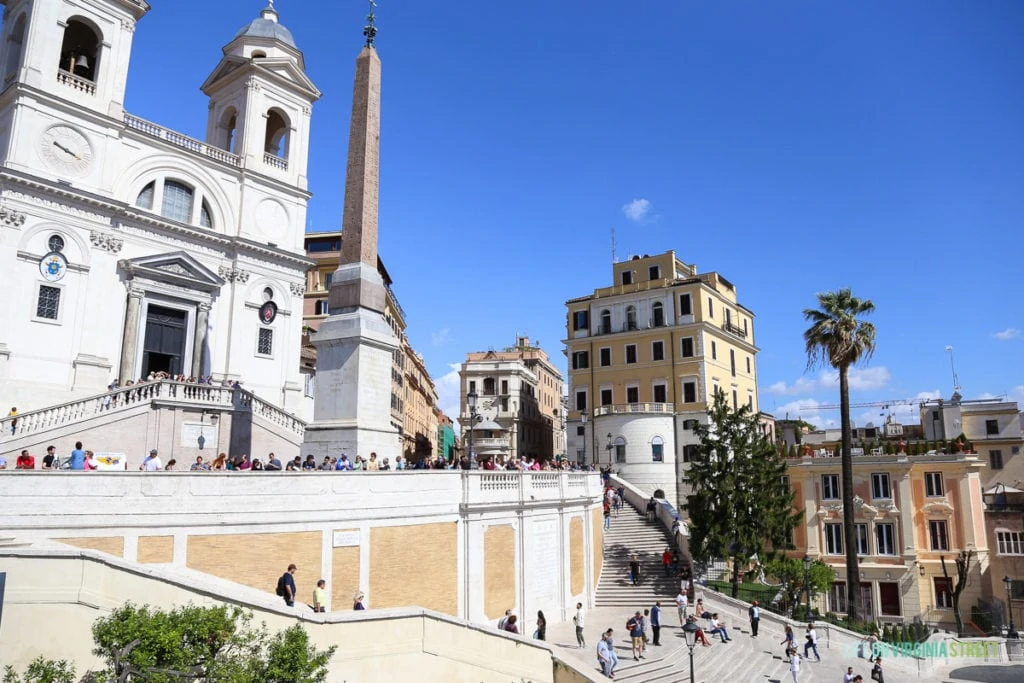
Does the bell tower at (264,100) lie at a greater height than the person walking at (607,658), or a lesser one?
greater

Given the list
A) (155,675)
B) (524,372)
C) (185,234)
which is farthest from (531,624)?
(524,372)

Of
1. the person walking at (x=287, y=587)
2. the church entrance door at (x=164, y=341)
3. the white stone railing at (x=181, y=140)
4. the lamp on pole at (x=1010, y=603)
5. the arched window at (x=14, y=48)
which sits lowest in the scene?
the lamp on pole at (x=1010, y=603)

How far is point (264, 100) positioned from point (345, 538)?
77.9 feet

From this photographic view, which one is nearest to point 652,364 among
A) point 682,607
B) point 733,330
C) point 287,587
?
point 733,330

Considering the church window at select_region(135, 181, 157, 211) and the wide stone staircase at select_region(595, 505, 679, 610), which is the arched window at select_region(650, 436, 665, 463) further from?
the church window at select_region(135, 181, 157, 211)

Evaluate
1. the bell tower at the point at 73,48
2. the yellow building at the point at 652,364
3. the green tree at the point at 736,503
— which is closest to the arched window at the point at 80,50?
the bell tower at the point at 73,48

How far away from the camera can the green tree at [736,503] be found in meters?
27.6

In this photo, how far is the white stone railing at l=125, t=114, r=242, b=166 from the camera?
90.1 ft

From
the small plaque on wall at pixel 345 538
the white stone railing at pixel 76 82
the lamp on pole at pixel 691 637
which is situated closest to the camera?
the small plaque on wall at pixel 345 538

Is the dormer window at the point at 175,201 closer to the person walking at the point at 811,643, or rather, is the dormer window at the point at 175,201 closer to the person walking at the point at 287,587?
the person walking at the point at 287,587

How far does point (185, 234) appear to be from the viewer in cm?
2814

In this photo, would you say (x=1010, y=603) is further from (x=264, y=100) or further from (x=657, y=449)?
(x=264, y=100)

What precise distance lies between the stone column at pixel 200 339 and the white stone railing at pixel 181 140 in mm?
6351

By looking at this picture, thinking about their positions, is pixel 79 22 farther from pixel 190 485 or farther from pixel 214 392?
pixel 190 485
